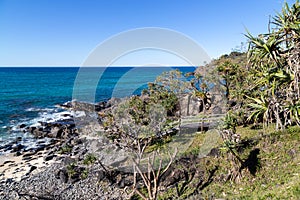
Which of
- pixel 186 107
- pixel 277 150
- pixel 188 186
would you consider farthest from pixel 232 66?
pixel 188 186

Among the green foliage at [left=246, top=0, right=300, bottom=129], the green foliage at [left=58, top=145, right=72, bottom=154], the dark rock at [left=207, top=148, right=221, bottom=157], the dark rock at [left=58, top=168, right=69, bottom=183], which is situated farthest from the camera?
the green foliage at [left=58, top=145, right=72, bottom=154]

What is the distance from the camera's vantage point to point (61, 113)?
107ft

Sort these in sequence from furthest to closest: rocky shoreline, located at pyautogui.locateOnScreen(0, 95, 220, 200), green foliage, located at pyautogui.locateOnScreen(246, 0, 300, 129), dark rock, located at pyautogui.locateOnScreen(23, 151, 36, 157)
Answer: dark rock, located at pyautogui.locateOnScreen(23, 151, 36, 157) → rocky shoreline, located at pyautogui.locateOnScreen(0, 95, 220, 200) → green foliage, located at pyautogui.locateOnScreen(246, 0, 300, 129)

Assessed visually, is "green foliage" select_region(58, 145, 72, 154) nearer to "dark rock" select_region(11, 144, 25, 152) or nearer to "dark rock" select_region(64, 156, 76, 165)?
"dark rock" select_region(64, 156, 76, 165)

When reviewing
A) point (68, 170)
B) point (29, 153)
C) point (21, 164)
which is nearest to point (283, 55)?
point (68, 170)

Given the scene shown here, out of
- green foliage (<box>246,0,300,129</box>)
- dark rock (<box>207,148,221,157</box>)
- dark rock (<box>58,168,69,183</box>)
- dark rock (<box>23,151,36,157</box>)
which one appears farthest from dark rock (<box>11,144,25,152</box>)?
green foliage (<box>246,0,300,129</box>)

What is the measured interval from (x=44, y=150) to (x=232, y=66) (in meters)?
16.4

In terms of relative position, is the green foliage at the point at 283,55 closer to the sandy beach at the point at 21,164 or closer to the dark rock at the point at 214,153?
the dark rock at the point at 214,153

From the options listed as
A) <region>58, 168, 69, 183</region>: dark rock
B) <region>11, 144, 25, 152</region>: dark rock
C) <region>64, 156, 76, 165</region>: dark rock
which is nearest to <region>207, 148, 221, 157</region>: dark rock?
<region>58, 168, 69, 183</region>: dark rock

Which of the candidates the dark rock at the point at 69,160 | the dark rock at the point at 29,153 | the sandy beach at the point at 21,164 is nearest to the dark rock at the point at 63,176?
the dark rock at the point at 69,160

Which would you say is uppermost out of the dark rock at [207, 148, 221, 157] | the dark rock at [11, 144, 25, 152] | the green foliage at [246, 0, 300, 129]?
the green foliage at [246, 0, 300, 129]

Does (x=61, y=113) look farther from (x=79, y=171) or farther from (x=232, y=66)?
(x=232, y=66)

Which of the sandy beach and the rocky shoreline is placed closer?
the rocky shoreline

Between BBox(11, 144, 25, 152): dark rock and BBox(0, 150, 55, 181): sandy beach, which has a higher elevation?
BBox(11, 144, 25, 152): dark rock
